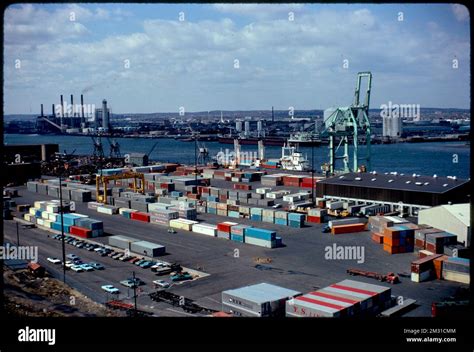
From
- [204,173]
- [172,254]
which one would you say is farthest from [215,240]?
[204,173]

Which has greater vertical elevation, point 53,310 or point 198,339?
point 198,339

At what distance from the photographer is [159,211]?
1378 centimetres

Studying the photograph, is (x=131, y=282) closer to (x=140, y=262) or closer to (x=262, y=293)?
(x=140, y=262)

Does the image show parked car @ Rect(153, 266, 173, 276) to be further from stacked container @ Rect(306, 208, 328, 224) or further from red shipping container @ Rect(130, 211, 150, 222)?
stacked container @ Rect(306, 208, 328, 224)

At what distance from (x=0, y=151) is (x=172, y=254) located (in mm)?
8729

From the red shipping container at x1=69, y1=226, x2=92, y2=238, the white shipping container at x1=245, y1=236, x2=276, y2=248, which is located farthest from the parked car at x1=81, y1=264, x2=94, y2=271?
the white shipping container at x1=245, y1=236, x2=276, y2=248

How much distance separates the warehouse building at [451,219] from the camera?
10.8 meters

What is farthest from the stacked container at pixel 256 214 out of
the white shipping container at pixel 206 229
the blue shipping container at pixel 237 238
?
the blue shipping container at pixel 237 238

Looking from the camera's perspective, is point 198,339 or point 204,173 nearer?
point 198,339

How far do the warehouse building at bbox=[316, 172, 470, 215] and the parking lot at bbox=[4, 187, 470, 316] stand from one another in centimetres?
267

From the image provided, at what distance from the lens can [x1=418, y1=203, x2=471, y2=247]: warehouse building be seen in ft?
35.5

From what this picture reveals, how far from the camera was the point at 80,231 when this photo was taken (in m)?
12.2

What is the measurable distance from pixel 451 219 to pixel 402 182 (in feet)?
13.7

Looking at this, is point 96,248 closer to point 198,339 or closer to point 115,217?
point 115,217
